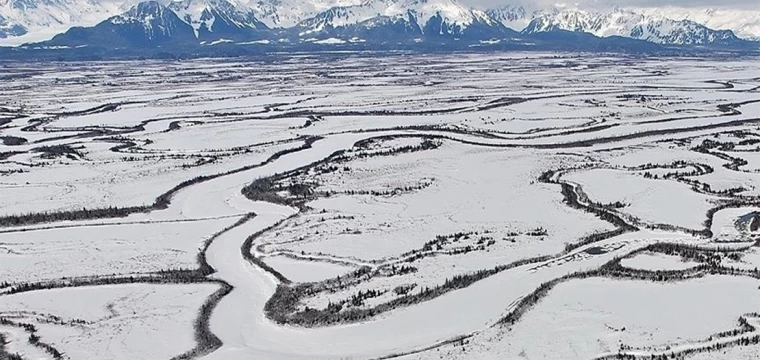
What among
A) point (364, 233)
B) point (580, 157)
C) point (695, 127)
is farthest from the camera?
point (695, 127)

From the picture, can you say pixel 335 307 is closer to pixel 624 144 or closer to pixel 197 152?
pixel 197 152

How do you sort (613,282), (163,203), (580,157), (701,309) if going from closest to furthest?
(701,309) < (613,282) < (163,203) < (580,157)

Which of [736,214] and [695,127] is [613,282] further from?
[695,127]

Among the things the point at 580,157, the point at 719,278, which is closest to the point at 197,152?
the point at 580,157

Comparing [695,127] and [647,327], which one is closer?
[647,327]

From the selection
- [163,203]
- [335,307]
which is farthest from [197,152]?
[335,307]

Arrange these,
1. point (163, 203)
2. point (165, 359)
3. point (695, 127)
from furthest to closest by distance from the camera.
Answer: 1. point (695, 127)
2. point (163, 203)
3. point (165, 359)
